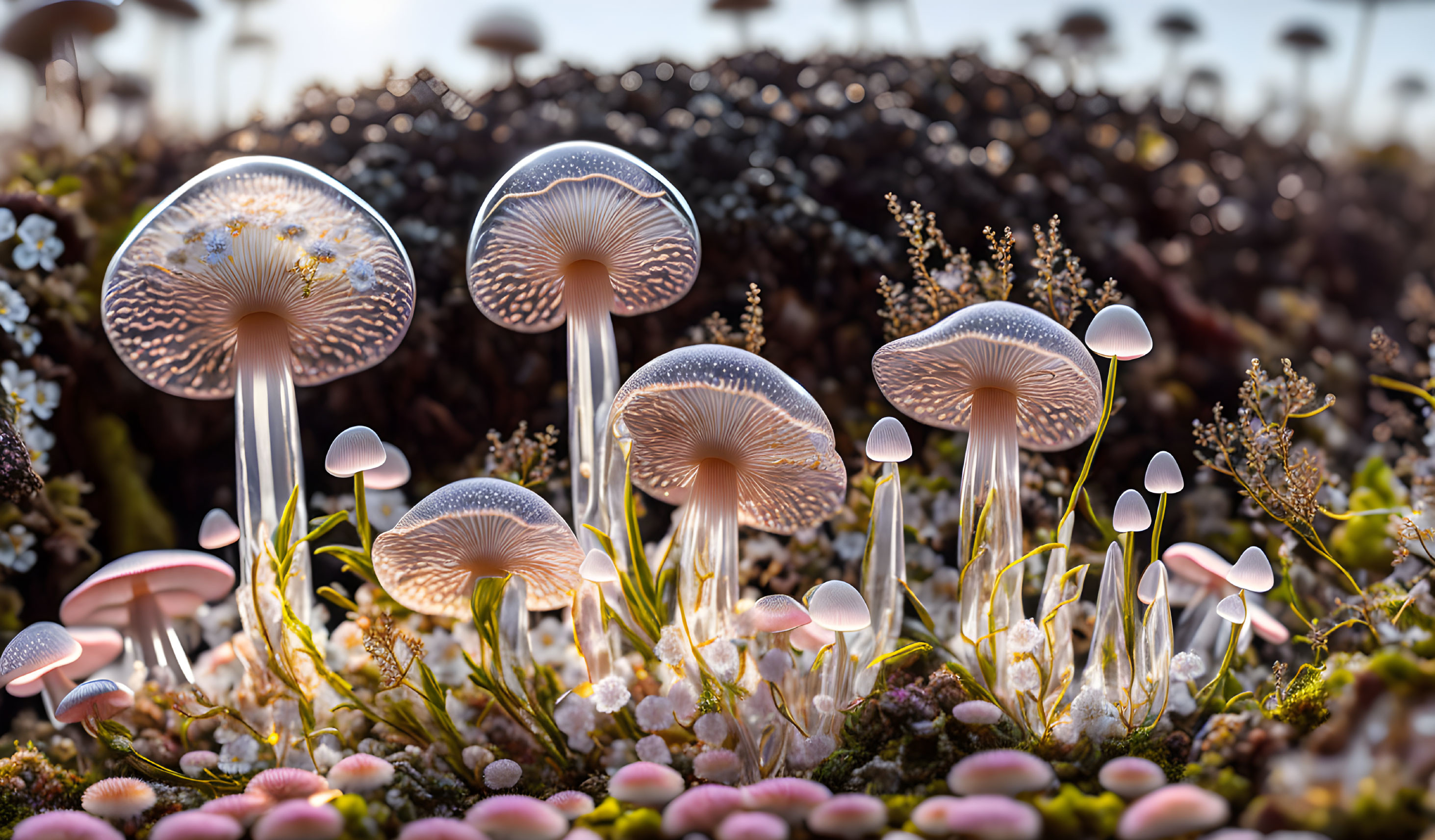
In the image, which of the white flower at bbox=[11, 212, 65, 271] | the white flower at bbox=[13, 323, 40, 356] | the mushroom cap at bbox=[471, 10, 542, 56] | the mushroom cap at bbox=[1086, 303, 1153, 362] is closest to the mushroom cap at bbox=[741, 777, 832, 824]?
the mushroom cap at bbox=[1086, 303, 1153, 362]

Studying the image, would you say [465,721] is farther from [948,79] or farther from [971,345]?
[948,79]

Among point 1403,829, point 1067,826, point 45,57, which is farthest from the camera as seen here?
point 45,57

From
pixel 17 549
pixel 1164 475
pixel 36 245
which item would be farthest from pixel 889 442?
pixel 36 245

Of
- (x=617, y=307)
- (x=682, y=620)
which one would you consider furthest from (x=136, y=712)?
(x=617, y=307)

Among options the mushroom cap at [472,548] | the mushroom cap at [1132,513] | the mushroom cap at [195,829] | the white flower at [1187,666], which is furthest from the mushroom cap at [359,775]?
the white flower at [1187,666]

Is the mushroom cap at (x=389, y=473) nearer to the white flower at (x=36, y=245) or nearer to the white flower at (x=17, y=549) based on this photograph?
the white flower at (x=17, y=549)

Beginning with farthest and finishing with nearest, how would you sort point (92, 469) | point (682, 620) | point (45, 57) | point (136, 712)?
1. point (45, 57)
2. point (92, 469)
3. point (136, 712)
4. point (682, 620)

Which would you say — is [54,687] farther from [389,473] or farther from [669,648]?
[669,648]
